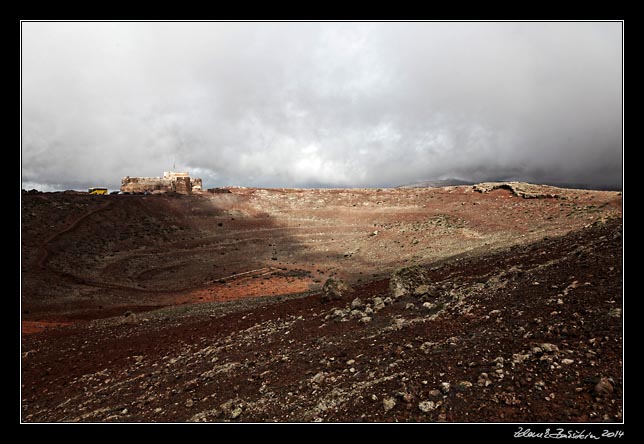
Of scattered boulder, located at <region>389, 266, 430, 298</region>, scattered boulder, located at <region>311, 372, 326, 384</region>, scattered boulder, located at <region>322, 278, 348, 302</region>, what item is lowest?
scattered boulder, located at <region>311, 372, 326, 384</region>

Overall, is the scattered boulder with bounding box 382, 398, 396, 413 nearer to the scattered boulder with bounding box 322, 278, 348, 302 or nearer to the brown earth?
the brown earth

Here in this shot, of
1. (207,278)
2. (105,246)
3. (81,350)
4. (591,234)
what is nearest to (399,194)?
(207,278)

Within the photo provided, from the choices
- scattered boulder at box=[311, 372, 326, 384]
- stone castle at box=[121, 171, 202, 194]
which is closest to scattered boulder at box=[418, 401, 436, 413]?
scattered boulder at box=[311, 372, 326, 384]

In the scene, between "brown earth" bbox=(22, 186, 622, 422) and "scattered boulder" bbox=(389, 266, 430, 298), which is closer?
"brown earth" bbox=(22, 186, 622, 422)

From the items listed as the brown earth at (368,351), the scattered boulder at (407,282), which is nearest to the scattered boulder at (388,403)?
the brown earth at (368,351)

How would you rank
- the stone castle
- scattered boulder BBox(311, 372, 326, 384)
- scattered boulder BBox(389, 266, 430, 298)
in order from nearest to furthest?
scattered boulder BBox(311, 372, 326, 384) → scattered boulder BBox(389, 266, 430, 298) → the stone castle

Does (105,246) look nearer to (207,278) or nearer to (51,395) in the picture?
(207,278)

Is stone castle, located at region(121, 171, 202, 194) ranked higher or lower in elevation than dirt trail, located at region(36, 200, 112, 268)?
higher

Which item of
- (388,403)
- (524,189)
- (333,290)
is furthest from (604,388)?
(524,189)

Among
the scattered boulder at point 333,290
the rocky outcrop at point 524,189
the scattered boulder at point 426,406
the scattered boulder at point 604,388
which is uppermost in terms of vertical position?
the rocky outcrop at point 524,189

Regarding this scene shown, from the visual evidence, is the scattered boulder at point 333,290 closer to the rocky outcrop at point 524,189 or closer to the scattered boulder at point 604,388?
the scattered boulder at point 604,388

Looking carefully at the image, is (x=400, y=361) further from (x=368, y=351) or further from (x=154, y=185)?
(x=154, y=185)

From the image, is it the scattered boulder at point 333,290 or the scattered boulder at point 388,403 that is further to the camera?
the scattered boulder at point 333,290

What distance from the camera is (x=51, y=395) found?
7.89 meters
